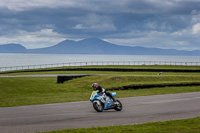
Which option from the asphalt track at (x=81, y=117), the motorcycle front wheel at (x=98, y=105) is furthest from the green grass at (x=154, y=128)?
the motorcycle front wheel at (x=98, y=105)

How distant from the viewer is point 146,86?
32469 mm

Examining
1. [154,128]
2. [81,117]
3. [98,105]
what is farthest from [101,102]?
[154,128]

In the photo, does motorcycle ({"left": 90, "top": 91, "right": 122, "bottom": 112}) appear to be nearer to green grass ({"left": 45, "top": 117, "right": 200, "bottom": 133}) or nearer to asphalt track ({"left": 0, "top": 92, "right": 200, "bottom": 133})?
asphalt track ({"left": 0, "top": 92, "right": 200, "bottom": 133})

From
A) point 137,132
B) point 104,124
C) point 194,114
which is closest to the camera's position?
point 137,132

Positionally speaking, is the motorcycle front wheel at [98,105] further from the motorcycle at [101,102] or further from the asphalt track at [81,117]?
the asphalt track at [81,117]

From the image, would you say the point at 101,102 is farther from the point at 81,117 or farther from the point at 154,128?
the point at 154,128

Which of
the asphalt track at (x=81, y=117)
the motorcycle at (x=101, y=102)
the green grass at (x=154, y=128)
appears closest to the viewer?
the green grass at (x=154, y=128)

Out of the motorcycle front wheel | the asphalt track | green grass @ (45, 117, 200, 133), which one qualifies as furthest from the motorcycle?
green grass @ (45, 117, 200, 133)

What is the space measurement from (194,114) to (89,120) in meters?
5.45

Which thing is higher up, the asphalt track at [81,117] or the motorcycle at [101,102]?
the motorcycle at [101,102]

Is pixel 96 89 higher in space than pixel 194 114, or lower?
higher

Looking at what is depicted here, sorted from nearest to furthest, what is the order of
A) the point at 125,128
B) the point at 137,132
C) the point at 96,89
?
1. the point at 137,132
2. the point at 125,128
3. the point at 96,89

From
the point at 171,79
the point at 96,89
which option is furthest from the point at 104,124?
the point at 171,79

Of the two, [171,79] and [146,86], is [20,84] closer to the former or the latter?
[146,86]
